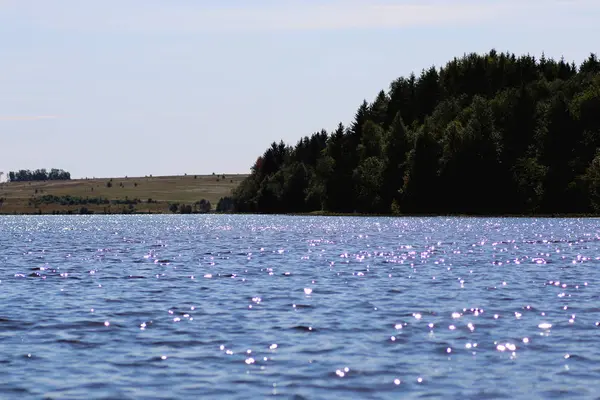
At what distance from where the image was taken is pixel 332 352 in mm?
25047

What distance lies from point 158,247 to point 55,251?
9.89 meters

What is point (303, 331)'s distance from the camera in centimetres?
2903

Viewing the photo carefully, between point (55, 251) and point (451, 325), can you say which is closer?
point (451, 325)

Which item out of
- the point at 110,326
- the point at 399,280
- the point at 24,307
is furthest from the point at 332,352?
the point at 399,280

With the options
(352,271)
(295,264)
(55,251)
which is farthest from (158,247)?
(352,271)

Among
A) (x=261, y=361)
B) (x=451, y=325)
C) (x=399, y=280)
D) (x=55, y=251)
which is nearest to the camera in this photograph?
(x=261, y=361)

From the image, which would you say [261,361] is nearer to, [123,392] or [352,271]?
[123,392]

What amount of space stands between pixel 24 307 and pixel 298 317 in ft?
35.6

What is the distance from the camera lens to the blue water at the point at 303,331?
69.4 feet

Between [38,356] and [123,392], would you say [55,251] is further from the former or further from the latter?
[123,392]

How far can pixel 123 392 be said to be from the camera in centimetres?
2039

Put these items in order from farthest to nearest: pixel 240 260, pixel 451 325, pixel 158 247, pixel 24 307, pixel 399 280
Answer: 1. pixel 158 247
2. pixel 240 260
3. pixel 399 280
4. pixel 24 307
5. pixel 451 325

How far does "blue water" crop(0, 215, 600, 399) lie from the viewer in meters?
21.1

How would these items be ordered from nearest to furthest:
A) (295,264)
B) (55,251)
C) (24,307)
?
(24,307) < (295,264) < (55,251)
